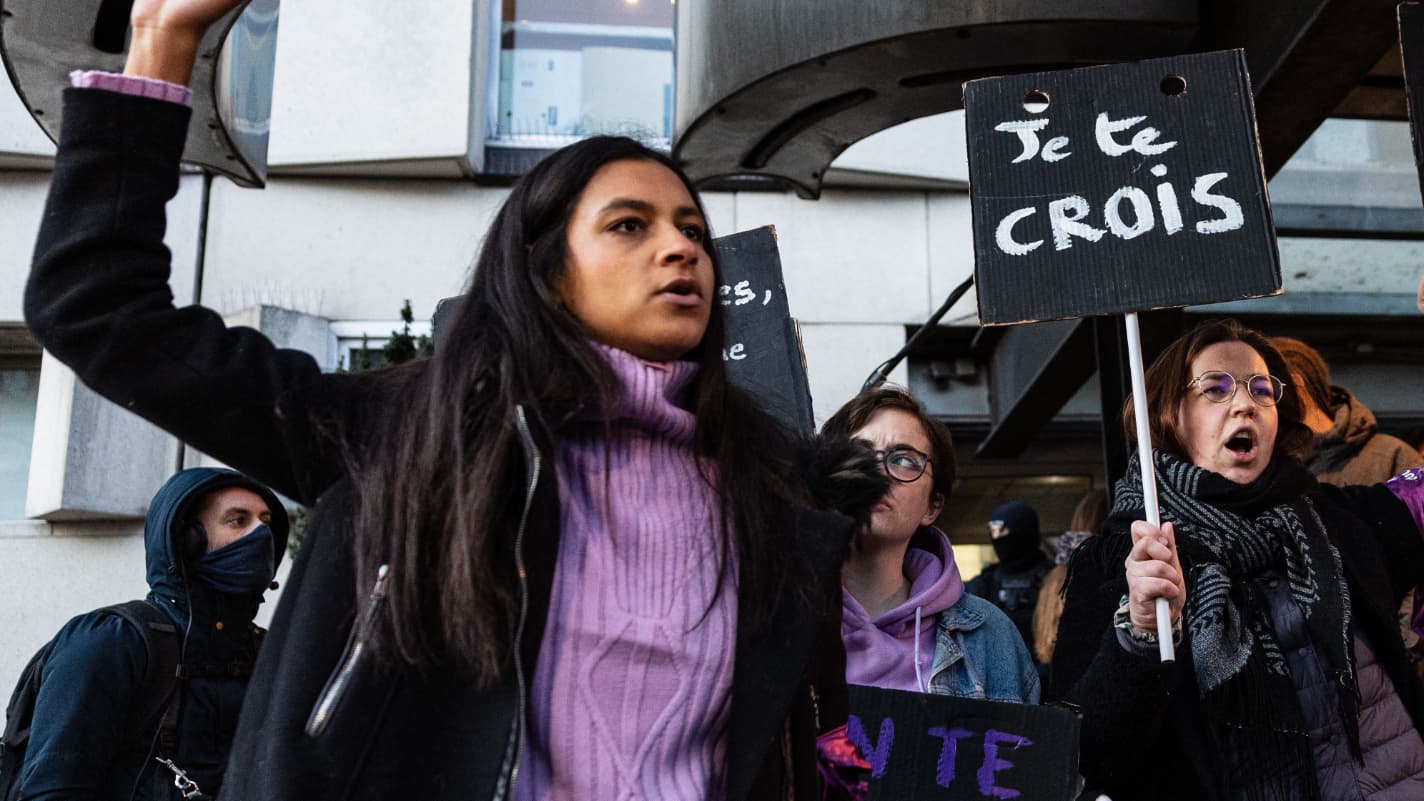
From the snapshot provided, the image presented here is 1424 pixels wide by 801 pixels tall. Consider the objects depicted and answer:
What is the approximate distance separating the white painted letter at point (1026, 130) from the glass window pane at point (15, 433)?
6.72 metres

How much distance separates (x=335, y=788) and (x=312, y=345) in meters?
6.40

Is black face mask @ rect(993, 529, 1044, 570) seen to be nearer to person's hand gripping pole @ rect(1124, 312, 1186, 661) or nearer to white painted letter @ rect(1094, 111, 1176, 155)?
white painted letter @ rect(1094, 111, 1176, 155)

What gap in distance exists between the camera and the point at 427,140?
311 inches

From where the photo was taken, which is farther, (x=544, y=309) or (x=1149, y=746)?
(x=1149, y=746)

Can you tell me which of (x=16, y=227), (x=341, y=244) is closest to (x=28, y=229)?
(x=16, y=227)

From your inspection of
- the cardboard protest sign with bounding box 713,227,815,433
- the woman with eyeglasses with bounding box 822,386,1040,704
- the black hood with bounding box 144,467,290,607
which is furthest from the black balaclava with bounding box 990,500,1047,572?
→ the black hood with bounding box 144,467,290,607

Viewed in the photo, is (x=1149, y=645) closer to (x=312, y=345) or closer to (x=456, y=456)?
(x=456, y=456)

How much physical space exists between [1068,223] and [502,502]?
1.74 meters

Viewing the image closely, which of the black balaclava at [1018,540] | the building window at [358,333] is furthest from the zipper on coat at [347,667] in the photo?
the building window at [358,333]

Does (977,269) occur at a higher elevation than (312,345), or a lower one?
lower

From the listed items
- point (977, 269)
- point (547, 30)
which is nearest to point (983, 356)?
point (547, 30)

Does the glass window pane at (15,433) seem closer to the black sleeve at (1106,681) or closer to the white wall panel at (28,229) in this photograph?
the white wall panel at (28,229)

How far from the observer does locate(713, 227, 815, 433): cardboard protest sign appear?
157 inches

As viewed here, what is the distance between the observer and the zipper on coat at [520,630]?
1.54 meters
